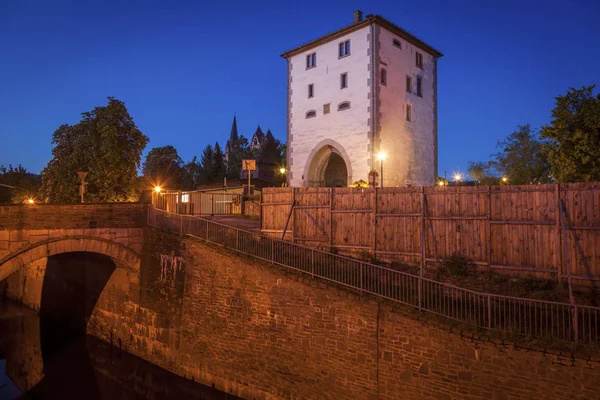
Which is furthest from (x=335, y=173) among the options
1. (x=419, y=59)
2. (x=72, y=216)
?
(x=72, y=216)

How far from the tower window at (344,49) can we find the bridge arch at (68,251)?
62.8ft

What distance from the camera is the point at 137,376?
1605cm

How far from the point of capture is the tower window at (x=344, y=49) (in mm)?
26336

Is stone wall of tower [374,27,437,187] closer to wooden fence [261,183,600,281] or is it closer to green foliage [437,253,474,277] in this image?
wooden fence [261,183,600,281]

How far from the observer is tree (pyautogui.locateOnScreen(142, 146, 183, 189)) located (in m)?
59.0

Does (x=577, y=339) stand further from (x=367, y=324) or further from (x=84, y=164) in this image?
(x=84, y=164)

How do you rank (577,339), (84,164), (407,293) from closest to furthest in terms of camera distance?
(577,339)
(407,293)
(84,164)

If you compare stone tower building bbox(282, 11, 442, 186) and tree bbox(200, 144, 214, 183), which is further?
tree bbox(200, 144, 214, 183)

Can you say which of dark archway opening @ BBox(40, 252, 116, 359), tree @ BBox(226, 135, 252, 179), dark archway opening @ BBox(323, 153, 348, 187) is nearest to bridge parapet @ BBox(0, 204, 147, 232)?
dark archway opening @ BBox(40, 252, 116, 359)

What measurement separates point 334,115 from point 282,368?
18972 millimetres

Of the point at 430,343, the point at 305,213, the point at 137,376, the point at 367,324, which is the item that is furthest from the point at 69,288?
the point at 430,343

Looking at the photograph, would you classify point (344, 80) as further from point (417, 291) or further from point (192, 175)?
point (192, 175)

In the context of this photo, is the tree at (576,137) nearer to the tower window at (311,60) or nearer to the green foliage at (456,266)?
the green foliage at (456,266)

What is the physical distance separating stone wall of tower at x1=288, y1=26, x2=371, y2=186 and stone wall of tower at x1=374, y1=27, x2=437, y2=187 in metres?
1.06
